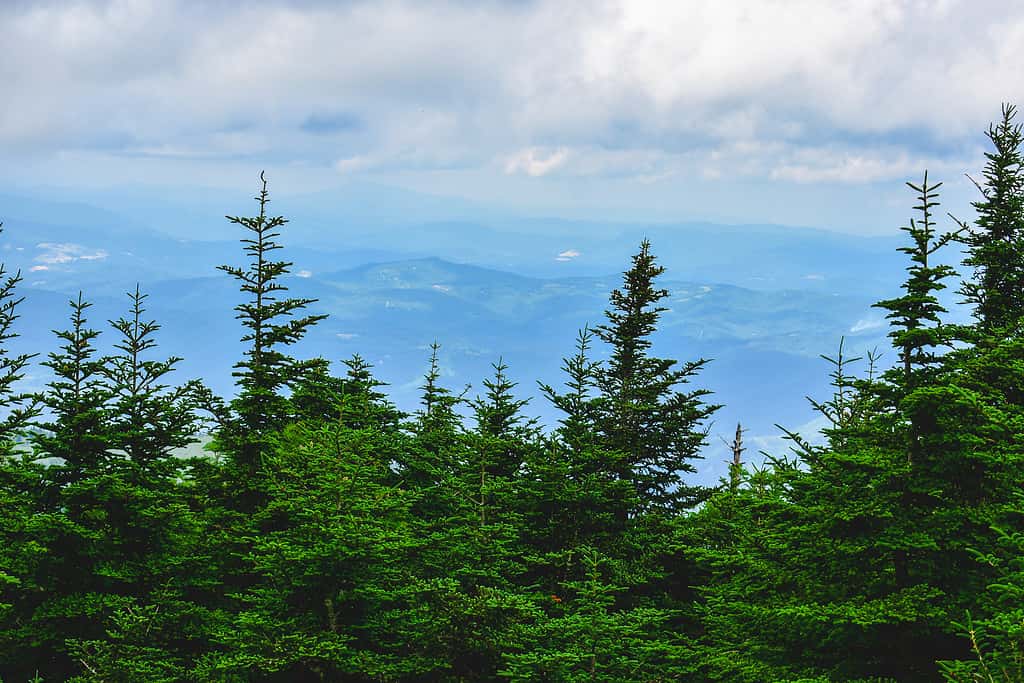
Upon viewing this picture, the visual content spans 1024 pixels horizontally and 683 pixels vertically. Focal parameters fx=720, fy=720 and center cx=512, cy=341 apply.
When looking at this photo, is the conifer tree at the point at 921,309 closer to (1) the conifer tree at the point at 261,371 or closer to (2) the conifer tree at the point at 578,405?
(2) the conifer tree at the point at 578,405

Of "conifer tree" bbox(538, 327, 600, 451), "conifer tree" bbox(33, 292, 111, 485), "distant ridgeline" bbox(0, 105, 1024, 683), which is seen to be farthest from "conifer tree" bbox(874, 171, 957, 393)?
"conifer tree" bbox(33, 292, 111, 485)

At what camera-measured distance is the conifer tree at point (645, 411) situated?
25.5 metres

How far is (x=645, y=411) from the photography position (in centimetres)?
2559

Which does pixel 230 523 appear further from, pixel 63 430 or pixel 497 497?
pixel 497 497

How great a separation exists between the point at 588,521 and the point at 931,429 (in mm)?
10847

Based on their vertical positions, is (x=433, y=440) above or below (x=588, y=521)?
above

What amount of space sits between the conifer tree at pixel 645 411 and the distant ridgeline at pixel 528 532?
0.53 ft

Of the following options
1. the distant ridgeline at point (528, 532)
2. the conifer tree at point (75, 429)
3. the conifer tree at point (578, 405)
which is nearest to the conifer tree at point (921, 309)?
the distant ridgeline at point (528, 532)

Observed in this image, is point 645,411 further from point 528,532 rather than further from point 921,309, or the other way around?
point 921,309

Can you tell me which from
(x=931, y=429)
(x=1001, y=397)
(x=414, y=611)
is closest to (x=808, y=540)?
(x=931, y=429)

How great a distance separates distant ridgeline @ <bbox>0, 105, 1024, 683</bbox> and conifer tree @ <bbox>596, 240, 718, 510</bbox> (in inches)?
6.3

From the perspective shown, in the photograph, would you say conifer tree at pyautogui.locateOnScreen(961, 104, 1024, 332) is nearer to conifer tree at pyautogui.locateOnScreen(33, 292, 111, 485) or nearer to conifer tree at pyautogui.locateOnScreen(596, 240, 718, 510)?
conifer tree at pyautogui.locateOnScreen(596, 240, 718, 510)

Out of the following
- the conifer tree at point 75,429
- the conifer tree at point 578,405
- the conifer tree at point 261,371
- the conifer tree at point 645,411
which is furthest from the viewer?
the conifer tree at point 645,411

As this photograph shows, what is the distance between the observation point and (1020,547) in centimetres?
964
